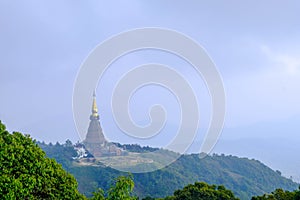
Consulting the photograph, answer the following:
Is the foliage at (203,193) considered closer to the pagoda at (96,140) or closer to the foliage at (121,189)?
the foliage at (121,189)

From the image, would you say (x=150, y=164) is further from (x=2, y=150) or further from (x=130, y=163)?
(x=2, y=150)

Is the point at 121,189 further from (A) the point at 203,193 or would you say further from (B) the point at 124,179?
(A) the point at 203,193

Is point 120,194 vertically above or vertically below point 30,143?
below

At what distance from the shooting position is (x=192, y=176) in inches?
1906

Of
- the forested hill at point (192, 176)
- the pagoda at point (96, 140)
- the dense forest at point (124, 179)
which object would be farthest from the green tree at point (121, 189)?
the pagoda at point (96, 140)

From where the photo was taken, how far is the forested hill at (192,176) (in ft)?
137

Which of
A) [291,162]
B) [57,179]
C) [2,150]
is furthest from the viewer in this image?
[291,162]

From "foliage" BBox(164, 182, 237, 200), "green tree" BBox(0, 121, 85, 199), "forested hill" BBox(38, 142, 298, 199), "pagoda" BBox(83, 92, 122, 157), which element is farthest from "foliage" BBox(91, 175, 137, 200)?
"pagoda" BBox(83, 92, 122, 157)

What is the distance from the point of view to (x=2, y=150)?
7.65 meters

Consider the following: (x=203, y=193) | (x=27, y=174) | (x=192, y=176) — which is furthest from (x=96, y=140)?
(x=27, y=174)

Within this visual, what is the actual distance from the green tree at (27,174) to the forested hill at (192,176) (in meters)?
27.9

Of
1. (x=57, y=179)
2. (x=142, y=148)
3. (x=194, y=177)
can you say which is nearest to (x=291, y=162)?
(x=142, y=148)

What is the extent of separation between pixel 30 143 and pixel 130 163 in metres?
27.4

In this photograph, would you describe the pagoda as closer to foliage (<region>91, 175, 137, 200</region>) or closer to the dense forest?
the dense forest
